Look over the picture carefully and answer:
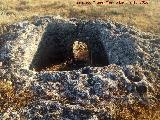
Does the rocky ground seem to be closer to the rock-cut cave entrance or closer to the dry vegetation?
the rock-cut cave entrance

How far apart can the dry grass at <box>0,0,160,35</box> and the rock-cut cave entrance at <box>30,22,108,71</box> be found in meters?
6.16

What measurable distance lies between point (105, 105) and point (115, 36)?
418 cm

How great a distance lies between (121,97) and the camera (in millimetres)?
A: 8883

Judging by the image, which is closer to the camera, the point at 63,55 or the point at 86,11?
the point at 63,55

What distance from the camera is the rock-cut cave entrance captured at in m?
13.5

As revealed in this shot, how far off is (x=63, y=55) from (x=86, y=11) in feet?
26.9

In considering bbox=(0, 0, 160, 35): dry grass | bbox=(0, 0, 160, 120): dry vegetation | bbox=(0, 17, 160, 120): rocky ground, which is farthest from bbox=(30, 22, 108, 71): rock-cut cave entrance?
bbox=(0, 0, 160, 35): dry grass

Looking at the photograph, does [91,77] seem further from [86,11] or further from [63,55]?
[86,11]

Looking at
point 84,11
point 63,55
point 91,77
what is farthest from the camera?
point 84,11

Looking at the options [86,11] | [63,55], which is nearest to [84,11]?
[86,11]

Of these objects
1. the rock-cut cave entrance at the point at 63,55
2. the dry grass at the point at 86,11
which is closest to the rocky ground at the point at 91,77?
the rock-cut cave entrance at the point at 63,55

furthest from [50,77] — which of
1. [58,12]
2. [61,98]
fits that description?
[58,12]

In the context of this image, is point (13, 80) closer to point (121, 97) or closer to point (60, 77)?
point (60, 77)

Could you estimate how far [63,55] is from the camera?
583 inches
